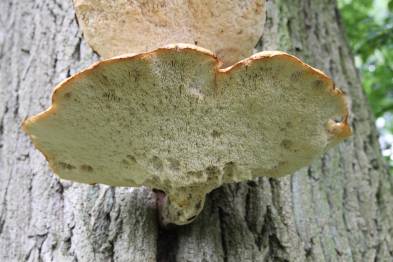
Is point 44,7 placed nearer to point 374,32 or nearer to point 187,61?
point 187,61

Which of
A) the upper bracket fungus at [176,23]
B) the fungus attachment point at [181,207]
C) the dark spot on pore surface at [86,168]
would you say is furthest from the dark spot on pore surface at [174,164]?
the upper bracket fungus at [176,23]

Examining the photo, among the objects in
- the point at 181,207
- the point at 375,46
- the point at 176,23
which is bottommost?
the point at 181,207

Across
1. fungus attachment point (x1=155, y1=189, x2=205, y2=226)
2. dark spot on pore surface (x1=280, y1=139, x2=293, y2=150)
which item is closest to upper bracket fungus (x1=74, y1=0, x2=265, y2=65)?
dark spot on pore surface (x1=280, y1=139, x2=293, y2=150)

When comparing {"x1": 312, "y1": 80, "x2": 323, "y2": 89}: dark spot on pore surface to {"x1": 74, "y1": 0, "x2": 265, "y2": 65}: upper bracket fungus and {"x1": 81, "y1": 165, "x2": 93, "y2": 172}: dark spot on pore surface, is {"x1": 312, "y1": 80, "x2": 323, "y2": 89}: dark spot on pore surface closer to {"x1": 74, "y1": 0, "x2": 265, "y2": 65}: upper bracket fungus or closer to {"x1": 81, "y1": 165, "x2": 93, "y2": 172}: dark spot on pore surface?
{"x1": 74, "y1": 0, "x2": 265, "y2": 65}: upper bracket fungus

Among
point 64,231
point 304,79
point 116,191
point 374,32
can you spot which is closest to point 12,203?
point 64,231

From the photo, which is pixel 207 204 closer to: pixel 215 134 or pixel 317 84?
pixel 215 134

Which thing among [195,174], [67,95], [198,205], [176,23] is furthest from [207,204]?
[67,95]
